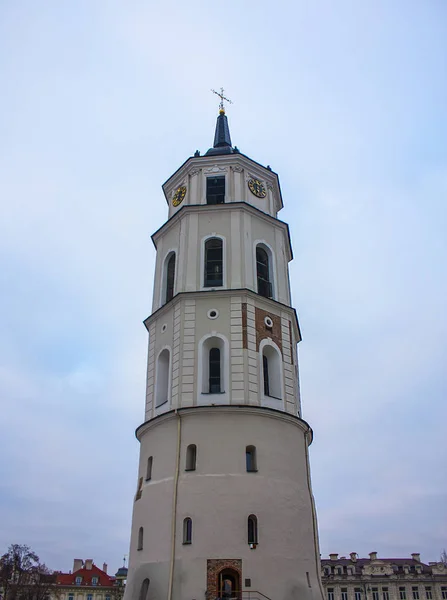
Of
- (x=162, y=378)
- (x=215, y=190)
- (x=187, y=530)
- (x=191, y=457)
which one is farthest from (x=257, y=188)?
(x=187, y=530)

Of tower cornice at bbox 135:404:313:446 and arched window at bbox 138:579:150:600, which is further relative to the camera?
tower cornice at bbox 135:404:313:446

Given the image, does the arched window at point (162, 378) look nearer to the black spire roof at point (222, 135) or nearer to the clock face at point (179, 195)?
the clock face at point (179, 195)

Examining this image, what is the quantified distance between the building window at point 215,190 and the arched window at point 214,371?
318 inches

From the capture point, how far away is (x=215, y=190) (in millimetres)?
29375

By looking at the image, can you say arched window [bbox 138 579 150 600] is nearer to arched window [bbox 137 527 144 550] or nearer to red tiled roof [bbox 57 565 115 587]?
arched window [bbox 137 527 144 550]

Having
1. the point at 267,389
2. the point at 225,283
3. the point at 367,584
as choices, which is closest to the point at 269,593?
the point at 267,389

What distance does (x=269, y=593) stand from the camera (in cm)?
1905

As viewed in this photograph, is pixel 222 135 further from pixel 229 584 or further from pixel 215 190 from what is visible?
pixel 229 584

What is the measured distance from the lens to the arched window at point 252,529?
19834 millimetres

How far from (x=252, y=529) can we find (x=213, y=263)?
11.7 meters

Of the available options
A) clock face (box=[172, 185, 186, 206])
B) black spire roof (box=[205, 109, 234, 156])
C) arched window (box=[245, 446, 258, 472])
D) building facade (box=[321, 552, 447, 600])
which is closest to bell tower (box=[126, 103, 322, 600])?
arched window (box=[245, 446, 258, 472])

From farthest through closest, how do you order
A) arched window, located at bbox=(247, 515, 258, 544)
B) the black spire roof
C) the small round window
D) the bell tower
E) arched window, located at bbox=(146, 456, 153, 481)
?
the black spire roof, the small round window, arched window, located at bbox=(146, 456, 153, 481), arched window, located at bbox=(247, 515, 258, 544), the bell tower

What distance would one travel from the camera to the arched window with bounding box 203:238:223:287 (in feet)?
85.4

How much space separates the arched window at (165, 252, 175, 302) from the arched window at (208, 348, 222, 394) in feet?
13.0
